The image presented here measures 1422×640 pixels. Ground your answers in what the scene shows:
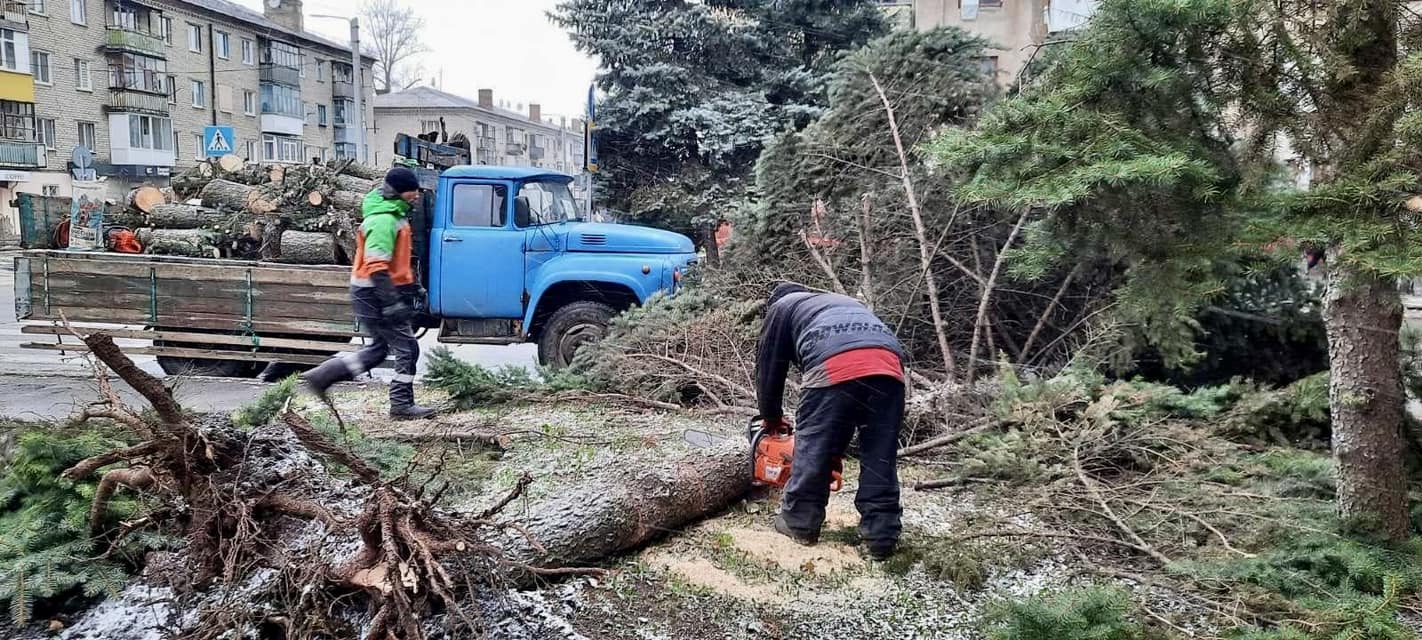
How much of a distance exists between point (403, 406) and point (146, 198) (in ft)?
19.2

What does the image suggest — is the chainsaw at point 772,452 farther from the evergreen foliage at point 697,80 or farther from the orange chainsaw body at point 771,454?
the evergreen foliage at point 697,80

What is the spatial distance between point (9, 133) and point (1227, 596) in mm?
38967

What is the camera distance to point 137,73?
1411 inches

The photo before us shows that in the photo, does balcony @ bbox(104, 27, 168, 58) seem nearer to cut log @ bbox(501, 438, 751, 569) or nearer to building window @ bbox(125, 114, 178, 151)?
building window @ bbox(125, 114, 178, 151)

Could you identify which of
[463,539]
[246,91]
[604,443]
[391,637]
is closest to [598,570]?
[463,539]

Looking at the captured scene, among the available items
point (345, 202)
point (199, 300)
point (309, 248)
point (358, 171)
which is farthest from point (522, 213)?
point (199, 300)

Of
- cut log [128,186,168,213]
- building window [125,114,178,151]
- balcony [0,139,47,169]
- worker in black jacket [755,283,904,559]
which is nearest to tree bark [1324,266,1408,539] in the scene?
worker in black jacket [755,283,904,559]

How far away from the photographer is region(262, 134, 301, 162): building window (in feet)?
136

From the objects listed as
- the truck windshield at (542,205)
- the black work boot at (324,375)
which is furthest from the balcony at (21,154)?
the black work boot at (324,375)

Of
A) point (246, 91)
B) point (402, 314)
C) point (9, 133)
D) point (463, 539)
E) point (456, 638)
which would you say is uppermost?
point (246, 91)

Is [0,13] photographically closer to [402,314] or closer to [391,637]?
[402,314]

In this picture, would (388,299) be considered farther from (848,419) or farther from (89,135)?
(89,135)

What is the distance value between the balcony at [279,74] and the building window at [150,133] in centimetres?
484

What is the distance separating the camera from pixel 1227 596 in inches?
140
